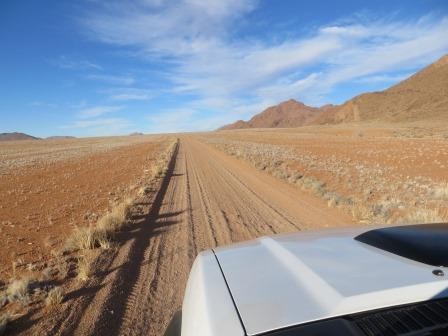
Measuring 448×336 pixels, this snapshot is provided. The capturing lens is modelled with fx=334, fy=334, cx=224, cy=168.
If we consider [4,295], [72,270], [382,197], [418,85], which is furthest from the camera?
[418,85]

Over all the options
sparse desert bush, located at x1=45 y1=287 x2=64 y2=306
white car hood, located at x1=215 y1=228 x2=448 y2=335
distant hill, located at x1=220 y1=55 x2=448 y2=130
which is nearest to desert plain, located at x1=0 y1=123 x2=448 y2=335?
sparse desert bush, located at x1=45 y1=287 x2=64 y2=306

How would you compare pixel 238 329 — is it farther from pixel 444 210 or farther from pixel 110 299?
pixel 444 210

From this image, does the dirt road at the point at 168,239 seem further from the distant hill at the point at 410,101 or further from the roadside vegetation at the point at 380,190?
the distant hill at the point at 410,101

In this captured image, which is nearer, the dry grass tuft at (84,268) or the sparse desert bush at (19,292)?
the sparse desert bush at (19,292)

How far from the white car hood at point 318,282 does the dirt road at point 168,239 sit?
2.48 metres

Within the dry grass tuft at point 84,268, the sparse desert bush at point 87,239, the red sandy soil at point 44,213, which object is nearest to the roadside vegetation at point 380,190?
the dry grass tuft at point 84,268

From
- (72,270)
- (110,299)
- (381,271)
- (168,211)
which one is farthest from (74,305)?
(168,211)

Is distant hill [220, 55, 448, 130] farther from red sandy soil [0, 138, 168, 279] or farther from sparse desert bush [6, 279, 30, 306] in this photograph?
sparse desert bush [6, 279, 30, 306]

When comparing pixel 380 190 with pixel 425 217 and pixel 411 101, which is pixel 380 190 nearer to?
pixel 425 217

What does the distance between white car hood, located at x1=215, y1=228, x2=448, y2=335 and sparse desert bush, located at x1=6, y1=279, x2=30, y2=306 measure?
12.3 ft

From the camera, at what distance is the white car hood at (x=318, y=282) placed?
4.51 ft

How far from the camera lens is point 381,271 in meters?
1.64

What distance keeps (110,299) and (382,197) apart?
9144 mm

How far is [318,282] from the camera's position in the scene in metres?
1.56
